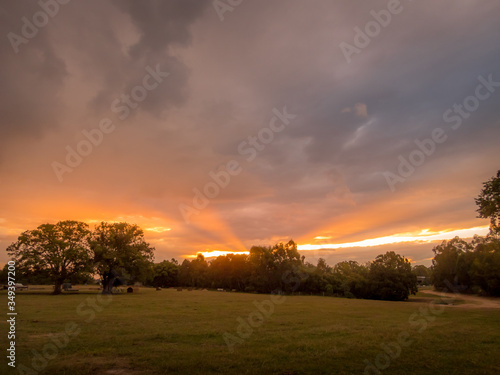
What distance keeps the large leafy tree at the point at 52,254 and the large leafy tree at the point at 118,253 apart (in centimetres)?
313

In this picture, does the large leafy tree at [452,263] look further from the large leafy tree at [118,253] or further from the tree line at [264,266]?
the large leafy tree at [118,253]

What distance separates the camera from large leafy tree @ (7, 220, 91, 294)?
5481 cm

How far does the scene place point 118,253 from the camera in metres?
65.1

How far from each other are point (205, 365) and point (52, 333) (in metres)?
11.1

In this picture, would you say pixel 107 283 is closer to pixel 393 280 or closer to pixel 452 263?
pixel 393 280

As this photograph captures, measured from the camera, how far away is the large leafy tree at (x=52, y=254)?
54.8 meters

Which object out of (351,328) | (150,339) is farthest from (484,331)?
(150,339)

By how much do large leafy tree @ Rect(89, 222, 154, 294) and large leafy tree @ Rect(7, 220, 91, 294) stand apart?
3.13 m

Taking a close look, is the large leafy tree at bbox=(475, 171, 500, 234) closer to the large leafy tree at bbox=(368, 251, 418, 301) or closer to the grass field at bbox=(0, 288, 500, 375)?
the grass field at bbox=(0, 288, 500, 375)

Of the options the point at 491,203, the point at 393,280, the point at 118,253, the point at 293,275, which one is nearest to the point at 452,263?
the point at 393,280

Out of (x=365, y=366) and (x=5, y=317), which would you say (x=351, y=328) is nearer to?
(x=365, y=366)

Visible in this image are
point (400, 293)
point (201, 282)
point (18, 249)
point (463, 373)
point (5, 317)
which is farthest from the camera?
point (201, 282)

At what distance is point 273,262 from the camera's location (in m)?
92.1

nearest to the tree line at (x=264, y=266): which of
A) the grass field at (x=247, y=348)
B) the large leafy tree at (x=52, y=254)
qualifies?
the large leafy tree at (x=52, y=254)
